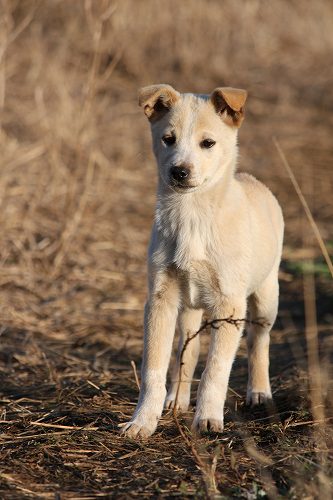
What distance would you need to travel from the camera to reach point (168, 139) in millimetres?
4738

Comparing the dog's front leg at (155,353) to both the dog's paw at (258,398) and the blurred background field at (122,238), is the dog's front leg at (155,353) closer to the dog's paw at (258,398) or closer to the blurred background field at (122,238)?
the blurred background field at (122,238)

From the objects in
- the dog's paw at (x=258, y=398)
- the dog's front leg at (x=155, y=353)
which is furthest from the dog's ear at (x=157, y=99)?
the dog's paw at (x=258, y=398)

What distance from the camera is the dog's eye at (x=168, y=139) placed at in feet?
15.5

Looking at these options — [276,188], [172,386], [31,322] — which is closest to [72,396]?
[172,386]

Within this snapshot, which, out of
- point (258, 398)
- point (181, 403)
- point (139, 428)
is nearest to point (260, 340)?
point (258, 398)

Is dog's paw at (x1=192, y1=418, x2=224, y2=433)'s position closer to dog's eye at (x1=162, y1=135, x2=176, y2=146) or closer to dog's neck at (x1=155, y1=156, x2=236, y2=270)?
dog's neck at (x1=155, y1=156, x2=236, y2=270)

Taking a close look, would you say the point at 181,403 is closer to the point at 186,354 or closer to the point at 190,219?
the point at 186,354

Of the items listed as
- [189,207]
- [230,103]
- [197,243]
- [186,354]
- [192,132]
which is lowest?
[186,354]

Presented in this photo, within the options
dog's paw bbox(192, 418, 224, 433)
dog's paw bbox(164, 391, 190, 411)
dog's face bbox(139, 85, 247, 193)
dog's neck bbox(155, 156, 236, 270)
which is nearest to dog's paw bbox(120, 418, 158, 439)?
dog's paw bbox(192, 418, 224, 433)

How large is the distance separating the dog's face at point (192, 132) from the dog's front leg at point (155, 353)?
22.7 inches

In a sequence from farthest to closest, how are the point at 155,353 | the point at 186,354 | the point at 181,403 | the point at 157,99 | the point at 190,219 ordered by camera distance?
the point at 186,354
the point at 181,403
the point at 157,99
the point at 190,219
the point at 155,353

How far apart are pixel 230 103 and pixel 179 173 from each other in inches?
20.1

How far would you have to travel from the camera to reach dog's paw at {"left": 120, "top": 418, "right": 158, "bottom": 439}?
4489mm

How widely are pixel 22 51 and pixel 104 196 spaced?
4233 mm
